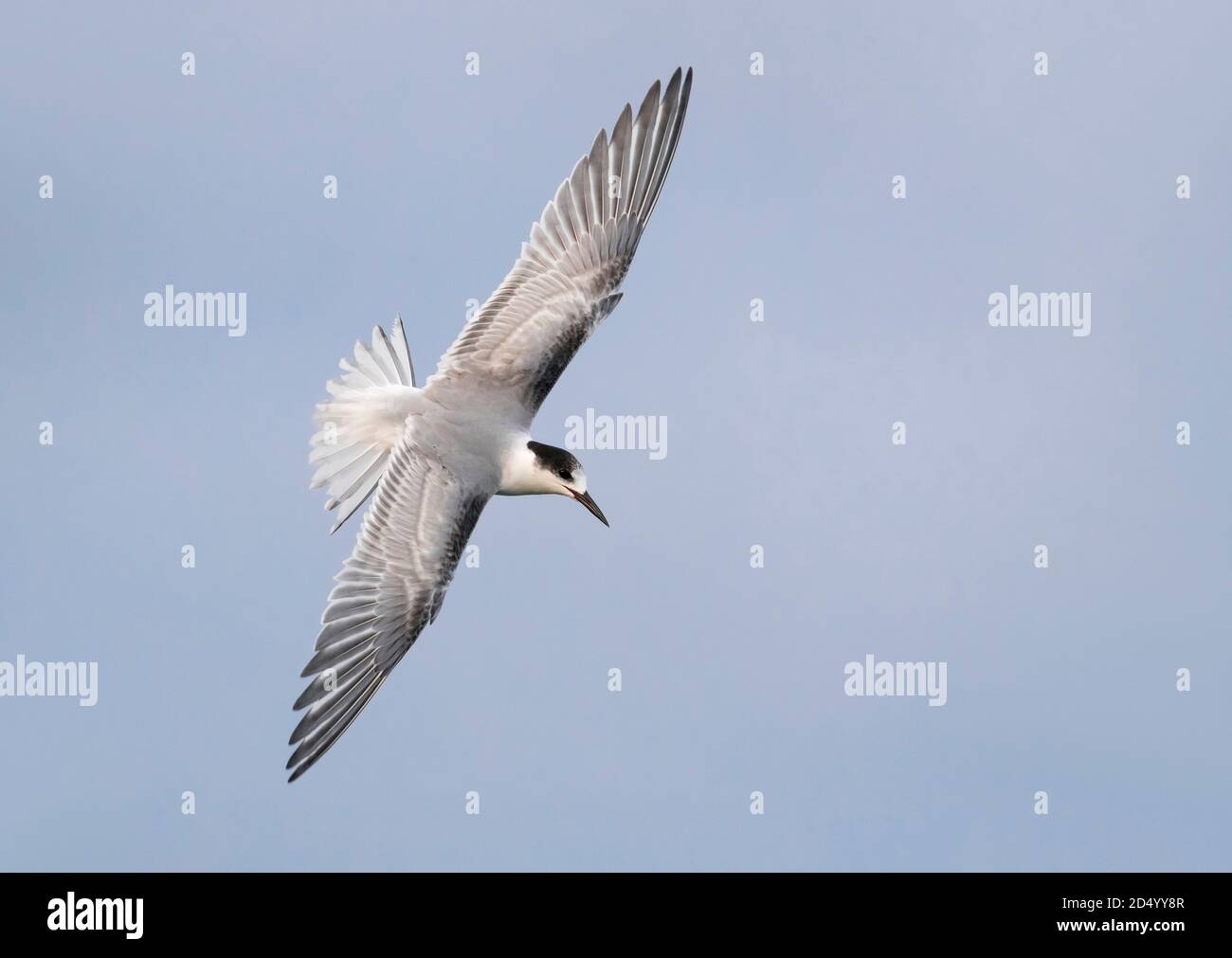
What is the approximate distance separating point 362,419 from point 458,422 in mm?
882

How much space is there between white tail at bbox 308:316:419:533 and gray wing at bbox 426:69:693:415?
0.52m

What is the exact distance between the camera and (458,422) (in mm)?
14922

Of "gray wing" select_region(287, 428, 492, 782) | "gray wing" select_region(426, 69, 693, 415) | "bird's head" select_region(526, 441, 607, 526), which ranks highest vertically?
"gray wing" select_region(426, 69, 693, 415)

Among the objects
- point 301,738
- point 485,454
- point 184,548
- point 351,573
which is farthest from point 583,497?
point 184,548

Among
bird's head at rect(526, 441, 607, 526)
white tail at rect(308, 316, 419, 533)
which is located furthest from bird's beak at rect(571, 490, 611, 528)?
white tail at rect(308, 316, 419, 533)

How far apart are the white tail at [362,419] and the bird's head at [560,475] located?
1047mm

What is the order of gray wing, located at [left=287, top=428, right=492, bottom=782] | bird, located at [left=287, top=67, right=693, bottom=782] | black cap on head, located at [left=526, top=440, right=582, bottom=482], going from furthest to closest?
1. black cap on head, located at [left=526, top=440, right=582, bottom=482]
2. bird, located at [left=287, top=67, right=693, bottom=782]
3. gray wing, located at [left=287, top=428, right=492, bottom=782]

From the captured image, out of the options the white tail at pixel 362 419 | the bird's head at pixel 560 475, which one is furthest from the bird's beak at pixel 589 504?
the white tail at pixel 362 419

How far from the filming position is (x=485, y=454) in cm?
1491

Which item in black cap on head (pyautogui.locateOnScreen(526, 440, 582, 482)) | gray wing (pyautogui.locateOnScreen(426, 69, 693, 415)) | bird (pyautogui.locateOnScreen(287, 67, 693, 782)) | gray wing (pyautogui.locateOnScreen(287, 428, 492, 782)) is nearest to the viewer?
gray wing (pyautogui.locateOnScreen(287, 428, 492, 782))

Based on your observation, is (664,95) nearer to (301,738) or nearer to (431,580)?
A: (431,580)

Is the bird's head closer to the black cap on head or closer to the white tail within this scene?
the black cap on head

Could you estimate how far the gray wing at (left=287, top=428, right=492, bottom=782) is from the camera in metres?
13.9

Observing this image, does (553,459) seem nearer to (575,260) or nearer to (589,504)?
(589,504)
